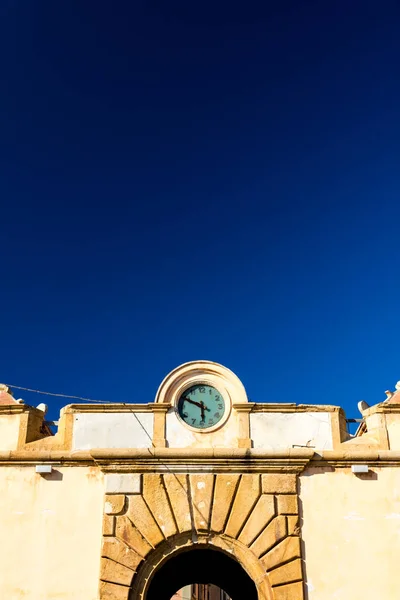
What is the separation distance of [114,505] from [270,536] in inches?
105

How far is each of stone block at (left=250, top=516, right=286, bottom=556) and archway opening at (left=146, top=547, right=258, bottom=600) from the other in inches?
104

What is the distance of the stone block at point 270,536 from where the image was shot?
11.4 m

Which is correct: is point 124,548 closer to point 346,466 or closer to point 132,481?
point 132,481

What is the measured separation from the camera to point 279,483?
38.4ft

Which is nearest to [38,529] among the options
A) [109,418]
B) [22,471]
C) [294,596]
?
[22,471]

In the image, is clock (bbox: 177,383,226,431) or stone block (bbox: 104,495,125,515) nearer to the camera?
stone block (bbox: 104,495,125,515)

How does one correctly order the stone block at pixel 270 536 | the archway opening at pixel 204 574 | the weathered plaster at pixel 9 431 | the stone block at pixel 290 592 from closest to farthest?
the stone block at pixel 290 592
the stone block at pixel 270 536
the weathered plaster at pixel 9 431
the archway opening at pixel 204 574

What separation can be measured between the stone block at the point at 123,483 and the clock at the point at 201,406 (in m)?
1.34

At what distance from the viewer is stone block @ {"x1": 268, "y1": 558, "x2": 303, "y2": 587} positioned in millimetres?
11125

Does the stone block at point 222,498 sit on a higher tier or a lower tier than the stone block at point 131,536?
higher

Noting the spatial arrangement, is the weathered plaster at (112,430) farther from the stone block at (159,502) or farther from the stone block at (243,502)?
the stone block at (243,502)

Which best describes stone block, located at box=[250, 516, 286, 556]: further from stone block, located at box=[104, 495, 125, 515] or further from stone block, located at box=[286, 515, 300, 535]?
stone block, located at box=[104, 495, 125, 515]

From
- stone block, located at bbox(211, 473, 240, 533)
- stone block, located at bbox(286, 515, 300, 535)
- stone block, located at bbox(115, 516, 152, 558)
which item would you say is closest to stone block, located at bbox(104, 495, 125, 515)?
stone block, located at bbox(115, 516, 152, 558)

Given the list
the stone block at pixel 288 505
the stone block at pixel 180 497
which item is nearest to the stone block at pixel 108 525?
the stone block at pixel 180 497
